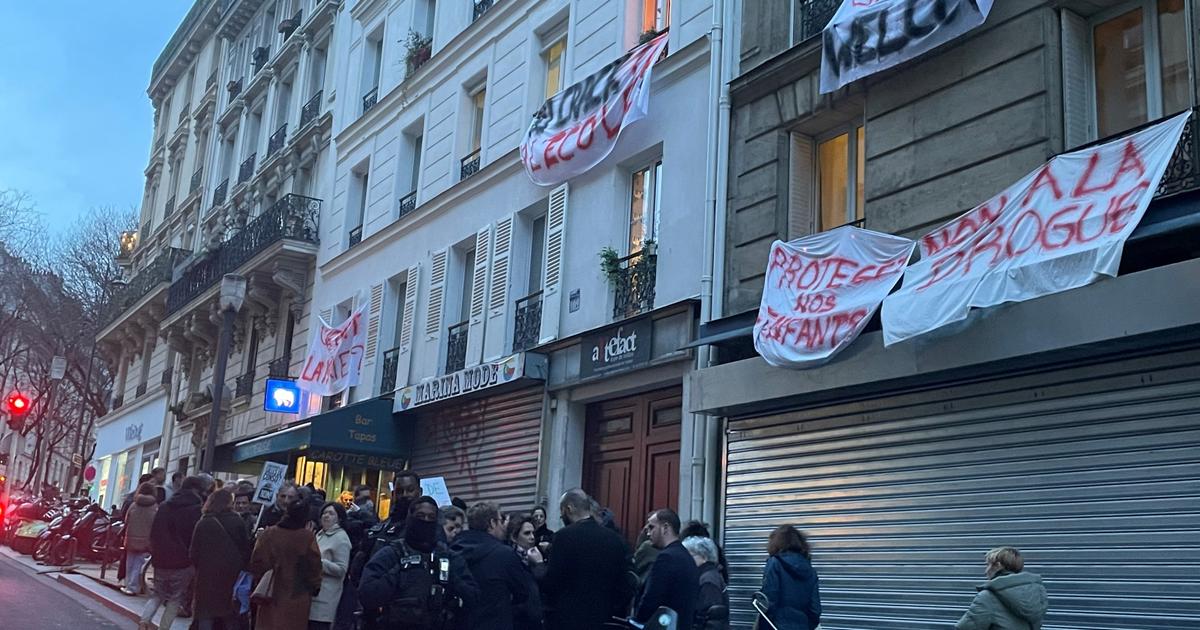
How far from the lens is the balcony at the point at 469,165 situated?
18.9 metres

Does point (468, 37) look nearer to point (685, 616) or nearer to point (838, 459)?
point (838, 459)

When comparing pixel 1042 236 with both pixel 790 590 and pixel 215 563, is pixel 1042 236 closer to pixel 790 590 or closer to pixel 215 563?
pixel 790 590

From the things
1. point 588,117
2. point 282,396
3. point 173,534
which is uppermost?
point 588,117

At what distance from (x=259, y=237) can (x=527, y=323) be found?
37.3 feet

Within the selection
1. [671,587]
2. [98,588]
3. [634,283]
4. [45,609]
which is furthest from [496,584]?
[98,588]

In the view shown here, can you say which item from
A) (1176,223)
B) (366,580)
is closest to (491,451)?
(366,580)

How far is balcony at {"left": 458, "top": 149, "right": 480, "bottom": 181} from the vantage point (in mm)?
18922

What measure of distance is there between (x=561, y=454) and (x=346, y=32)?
14032 millimetres

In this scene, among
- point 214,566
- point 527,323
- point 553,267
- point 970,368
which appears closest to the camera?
point 970,368

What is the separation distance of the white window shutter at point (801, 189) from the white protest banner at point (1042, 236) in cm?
254

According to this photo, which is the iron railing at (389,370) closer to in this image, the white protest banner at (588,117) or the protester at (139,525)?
the protester at (139,525)

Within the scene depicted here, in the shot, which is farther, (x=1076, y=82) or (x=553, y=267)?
(x=553, y=267)

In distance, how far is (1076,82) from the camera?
9.52 m

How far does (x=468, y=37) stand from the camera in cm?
1969
